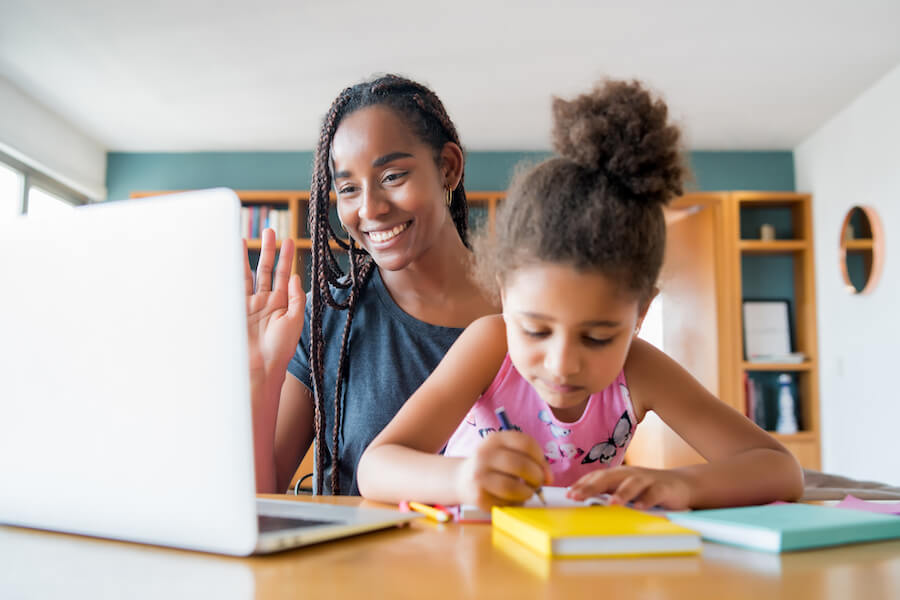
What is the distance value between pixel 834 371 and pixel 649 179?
14.5ft

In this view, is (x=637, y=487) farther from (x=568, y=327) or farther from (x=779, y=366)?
(x=779, y=366)

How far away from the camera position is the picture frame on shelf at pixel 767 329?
505 centimetres

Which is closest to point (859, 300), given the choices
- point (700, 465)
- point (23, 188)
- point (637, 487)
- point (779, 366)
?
point (779, 366)

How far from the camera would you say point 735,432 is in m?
0.92

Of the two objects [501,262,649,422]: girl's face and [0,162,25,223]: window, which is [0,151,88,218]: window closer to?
[0,162,25,223]: window

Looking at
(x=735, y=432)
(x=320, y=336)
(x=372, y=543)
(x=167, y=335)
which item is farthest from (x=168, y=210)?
(x=320, y=336)

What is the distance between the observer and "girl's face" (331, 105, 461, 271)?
129 cm

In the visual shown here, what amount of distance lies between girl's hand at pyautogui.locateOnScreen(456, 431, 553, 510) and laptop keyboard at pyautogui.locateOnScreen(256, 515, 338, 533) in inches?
5.6

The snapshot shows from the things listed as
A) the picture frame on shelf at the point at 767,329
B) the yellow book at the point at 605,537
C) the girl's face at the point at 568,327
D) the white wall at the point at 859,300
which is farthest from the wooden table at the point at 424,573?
the picture frame on shelf at the point at 767,329

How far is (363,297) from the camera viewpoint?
4.79ft

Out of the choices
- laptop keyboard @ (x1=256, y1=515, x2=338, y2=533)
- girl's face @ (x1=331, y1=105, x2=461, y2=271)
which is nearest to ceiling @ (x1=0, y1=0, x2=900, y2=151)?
girl's face @ (x1=331, y1=105, x2=461, y2=271)

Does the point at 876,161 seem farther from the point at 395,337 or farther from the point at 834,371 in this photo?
the point at 395,337

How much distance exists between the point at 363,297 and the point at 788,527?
1007mm

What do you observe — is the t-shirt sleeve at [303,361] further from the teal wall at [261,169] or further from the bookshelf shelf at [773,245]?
the bookshelf shelf at [773,245]
